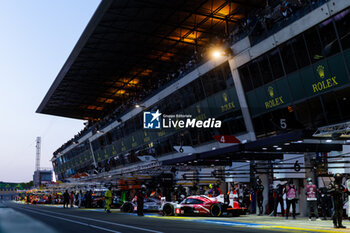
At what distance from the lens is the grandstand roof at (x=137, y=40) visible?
31750 millimetres

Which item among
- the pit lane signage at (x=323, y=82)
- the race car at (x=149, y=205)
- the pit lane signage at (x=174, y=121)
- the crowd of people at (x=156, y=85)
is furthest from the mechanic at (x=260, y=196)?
the crowd of people at (x=156, y=85)

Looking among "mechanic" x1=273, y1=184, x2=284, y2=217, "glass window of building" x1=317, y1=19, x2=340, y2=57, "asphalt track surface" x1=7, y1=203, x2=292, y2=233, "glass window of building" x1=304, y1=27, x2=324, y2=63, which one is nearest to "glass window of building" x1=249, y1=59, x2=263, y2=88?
"glass window of building" x1=304, y1=27, x2=324, y2=63

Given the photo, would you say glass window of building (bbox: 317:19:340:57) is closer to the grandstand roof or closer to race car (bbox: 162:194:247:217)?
race car (bbox: 162:194:247:217)

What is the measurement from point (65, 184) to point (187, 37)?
25.4 meters

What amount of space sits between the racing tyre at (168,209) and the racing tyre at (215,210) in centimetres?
286

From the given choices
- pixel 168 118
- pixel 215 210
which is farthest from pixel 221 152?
A: pixel 168 118

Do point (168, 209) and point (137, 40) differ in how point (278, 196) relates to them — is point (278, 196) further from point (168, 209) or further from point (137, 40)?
point (137, 40)

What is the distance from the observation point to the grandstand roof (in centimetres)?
3175

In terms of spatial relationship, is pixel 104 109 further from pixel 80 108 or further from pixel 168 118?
pixel 168 118

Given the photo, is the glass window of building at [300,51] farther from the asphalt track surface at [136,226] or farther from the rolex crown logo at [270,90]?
the asphalt track surface at [136,226]

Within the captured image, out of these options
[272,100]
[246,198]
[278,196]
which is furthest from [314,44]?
[246,198]

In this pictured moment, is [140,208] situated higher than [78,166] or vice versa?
[78,166]

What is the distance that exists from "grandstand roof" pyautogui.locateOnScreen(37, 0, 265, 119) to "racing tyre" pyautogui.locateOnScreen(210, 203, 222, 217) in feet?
56.2

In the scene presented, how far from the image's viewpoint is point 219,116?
3169 centimetres
